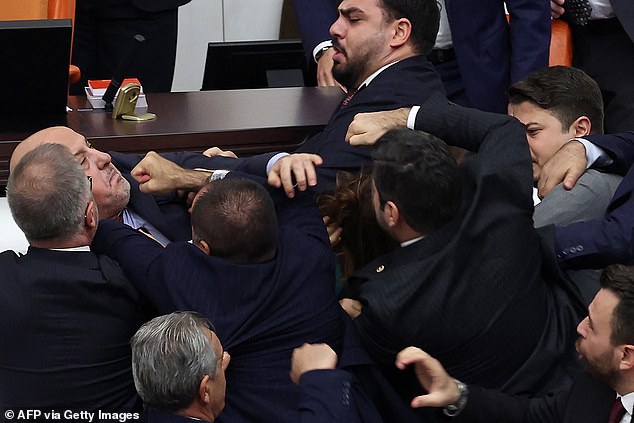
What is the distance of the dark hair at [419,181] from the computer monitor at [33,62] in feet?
3.52

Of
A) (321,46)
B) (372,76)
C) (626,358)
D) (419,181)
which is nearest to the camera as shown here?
(626,358)

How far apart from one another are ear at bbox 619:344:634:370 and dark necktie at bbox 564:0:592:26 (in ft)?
5.74

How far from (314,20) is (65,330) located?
204 centimetres

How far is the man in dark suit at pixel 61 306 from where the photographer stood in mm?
2178

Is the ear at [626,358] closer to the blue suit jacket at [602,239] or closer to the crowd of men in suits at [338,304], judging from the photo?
the crowd of men in suits at [338,304]

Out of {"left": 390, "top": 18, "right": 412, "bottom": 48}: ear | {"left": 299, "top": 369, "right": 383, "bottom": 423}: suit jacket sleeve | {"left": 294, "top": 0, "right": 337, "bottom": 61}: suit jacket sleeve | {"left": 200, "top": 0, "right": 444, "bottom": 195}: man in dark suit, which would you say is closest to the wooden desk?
{"left": 200, "top": 0, "right": 444, "bottom": 195}: man in dark suit

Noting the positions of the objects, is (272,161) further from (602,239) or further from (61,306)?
(602,239)

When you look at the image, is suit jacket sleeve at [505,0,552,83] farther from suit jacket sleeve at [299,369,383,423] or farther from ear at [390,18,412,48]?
suit jacket sleeve at [299,369,383,423]

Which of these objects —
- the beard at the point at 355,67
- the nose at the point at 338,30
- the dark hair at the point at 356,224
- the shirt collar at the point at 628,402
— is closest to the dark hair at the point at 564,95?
the beard at the point at 355,67

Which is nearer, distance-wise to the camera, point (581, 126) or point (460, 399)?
point (460, 399)

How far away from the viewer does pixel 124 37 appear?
4.32 metres

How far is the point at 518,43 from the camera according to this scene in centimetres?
344

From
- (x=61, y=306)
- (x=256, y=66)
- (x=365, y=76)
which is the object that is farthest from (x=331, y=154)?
(x=256, y=66)

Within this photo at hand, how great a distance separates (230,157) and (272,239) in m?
0.63
